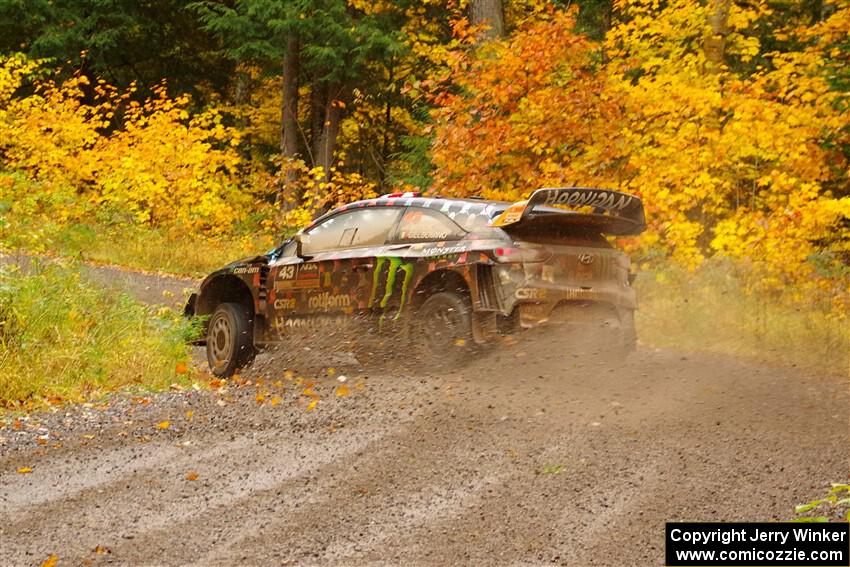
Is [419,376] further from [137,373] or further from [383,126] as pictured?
[383,126]

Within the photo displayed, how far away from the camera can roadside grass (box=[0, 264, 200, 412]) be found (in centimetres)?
868

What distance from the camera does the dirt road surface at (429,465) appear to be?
5.25 metres

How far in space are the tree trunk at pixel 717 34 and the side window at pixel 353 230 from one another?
990cm

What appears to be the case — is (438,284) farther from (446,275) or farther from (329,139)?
(329,139)

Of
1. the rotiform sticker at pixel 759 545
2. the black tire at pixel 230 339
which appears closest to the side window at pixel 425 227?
the black tire at pixel 230 339

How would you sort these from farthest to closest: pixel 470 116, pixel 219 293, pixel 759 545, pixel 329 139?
1. pixel 329 139
2. pixel 470 116
3. pixel 219 293
4. pixel 759 545

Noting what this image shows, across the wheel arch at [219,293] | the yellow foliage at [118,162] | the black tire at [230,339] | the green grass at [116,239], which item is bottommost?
the black tire at [230,339]

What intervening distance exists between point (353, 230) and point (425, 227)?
1.00 meters

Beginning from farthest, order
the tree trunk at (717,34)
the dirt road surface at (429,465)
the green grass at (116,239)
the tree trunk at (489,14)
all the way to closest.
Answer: the green grass at (116,239)
the tree trunk at (717,34)
the tree trunk at (489,14)
the dirt road surface at (429,465)

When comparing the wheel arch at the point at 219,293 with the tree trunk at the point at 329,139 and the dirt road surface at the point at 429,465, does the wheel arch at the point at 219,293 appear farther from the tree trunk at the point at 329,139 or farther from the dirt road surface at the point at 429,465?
the tree trunk at the point at 329,139

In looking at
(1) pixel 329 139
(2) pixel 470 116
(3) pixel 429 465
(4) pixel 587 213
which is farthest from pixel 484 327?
(1) pixel 329 139

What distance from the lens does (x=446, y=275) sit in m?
9.19

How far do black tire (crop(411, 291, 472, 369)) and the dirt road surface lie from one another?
0.60ft

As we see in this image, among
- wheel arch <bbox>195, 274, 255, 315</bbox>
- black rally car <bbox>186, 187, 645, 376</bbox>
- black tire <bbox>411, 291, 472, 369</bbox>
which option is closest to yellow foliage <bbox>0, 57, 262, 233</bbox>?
wheel arch <bbox>195, 274, 255, 315</bbox>
